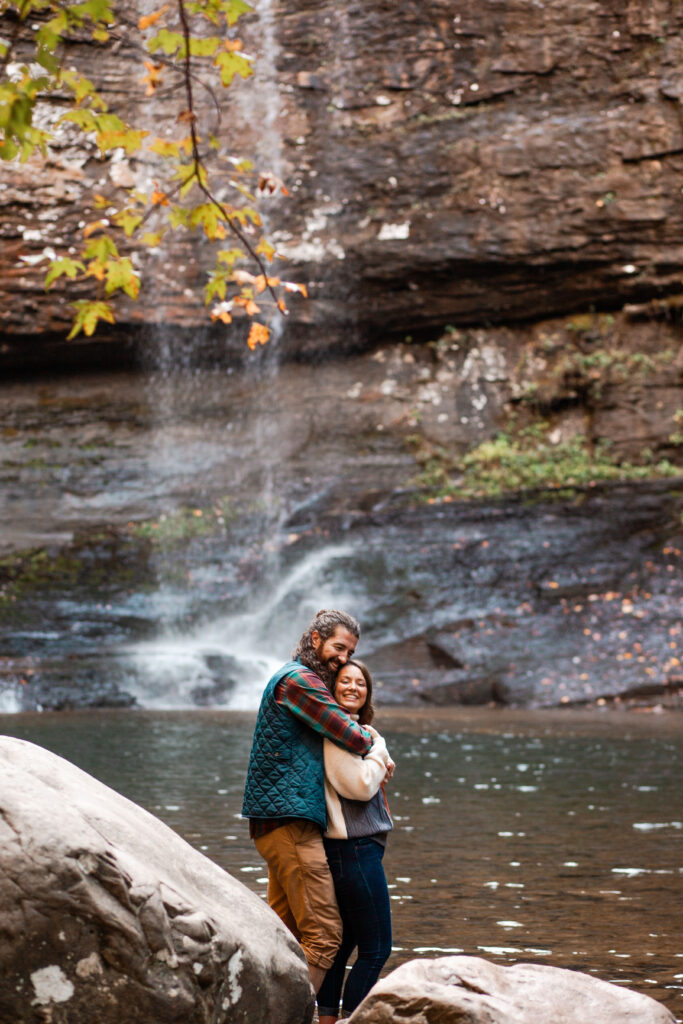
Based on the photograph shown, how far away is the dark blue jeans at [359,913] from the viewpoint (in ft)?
12.1

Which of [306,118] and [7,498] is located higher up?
[306,118]

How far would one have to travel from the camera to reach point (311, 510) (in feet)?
74.8

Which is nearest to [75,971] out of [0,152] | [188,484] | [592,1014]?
[592,1014]

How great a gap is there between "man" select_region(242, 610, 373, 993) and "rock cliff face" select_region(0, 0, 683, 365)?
22.5 m

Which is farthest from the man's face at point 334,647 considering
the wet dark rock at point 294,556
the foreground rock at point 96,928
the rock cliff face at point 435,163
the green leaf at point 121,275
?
the rock cliff face at point 435,163

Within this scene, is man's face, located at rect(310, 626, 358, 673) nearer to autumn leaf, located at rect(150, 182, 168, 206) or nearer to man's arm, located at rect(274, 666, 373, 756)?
man's arm, located at rect(274, 666, 373, 756)

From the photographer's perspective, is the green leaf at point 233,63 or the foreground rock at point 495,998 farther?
the green leaf at point 233,63

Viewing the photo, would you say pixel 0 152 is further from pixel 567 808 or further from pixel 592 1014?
pixel 567 808

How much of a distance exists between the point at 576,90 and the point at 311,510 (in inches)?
466

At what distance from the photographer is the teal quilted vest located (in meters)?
3.63

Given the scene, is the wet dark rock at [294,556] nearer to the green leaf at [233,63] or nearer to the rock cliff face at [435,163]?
the rock cliff face at [435,163]

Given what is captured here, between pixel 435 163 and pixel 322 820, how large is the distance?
23467 millimetres

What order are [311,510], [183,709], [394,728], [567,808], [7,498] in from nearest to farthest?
[567,808] < [394,728] < [183,709] < [311,510] < [7,498]

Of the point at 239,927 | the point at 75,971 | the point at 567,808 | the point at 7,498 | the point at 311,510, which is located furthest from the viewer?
the point at 7,498
